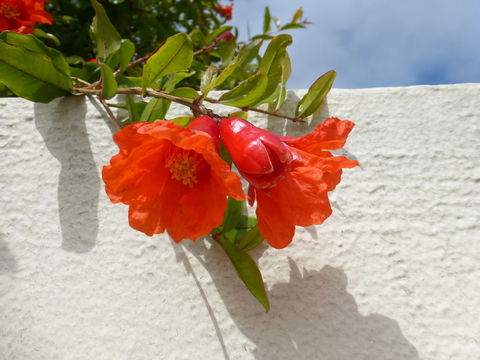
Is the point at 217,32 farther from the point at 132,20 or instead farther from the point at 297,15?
the point at 132,20

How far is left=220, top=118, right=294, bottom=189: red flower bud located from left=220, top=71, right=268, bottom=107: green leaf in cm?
16

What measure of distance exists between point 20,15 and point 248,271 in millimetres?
899

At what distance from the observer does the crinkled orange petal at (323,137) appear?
1.88 feet

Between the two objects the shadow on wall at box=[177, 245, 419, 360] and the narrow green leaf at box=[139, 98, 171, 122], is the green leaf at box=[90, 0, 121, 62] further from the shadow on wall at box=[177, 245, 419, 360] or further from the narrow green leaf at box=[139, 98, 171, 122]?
the shadow on wall at box=[177, 245, 419, 360]

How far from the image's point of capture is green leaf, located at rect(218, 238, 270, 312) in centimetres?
64

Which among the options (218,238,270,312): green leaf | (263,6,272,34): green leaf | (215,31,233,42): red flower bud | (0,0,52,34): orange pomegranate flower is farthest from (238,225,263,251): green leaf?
(263,6,272,34): green leaf

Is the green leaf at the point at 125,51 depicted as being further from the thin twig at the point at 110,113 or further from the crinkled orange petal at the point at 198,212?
the crinkled orange petal at the point at 198,212

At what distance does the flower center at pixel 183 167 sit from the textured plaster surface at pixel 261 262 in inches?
7.9

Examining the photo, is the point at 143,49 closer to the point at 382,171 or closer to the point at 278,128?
the point at 278,128

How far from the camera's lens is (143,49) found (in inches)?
80.7

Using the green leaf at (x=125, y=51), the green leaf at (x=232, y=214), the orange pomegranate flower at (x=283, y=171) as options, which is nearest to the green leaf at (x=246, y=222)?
the green leaf at (x=232, y=214)

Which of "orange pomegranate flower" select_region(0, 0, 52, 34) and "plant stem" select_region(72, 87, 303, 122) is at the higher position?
"plant stem" select_region(72, 87, 303, 122)

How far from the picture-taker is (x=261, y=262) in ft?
2.36

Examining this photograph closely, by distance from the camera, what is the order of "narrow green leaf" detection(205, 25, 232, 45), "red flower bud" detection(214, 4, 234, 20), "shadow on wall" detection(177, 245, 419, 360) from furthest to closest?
"red flower bud" detection(214, 4, 234, 20)
"narrow green leaf" detection(205, 25, 232, 45)
"shadow on wall" detection(177, 245, 419, 360)
